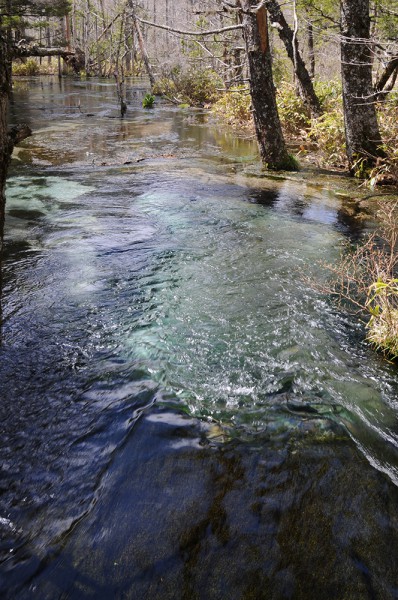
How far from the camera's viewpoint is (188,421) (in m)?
2.84

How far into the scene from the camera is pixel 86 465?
251 cm

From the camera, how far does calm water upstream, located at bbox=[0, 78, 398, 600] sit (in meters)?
2.02

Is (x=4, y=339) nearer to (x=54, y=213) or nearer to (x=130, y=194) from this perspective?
(x=54, y=213)

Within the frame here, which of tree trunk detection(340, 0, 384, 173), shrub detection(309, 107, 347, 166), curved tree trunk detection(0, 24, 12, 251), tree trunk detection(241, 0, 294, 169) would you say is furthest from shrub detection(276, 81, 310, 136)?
curved tree trunk detection(0, 24, 12, 251)

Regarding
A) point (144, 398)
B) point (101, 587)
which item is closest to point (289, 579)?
point (101, 587)

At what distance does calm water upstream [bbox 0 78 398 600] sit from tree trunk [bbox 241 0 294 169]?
11.3 feet

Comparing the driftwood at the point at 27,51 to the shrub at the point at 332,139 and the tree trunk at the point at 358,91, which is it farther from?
the shrub at the point at 332,139

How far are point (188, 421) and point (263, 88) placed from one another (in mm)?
7463

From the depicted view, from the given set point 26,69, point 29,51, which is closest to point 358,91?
point 29,51

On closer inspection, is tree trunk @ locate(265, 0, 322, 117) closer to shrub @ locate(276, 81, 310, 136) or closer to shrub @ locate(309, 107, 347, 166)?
shrub @ locate(276, 81, 310, 136)

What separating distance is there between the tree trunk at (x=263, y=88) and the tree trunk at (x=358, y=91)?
1333mm

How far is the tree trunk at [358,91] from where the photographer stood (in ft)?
23.6

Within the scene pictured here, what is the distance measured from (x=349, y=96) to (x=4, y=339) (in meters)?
7.13

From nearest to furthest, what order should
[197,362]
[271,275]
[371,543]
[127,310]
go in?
[371,543], [197,362], [127,310], [271,275]
